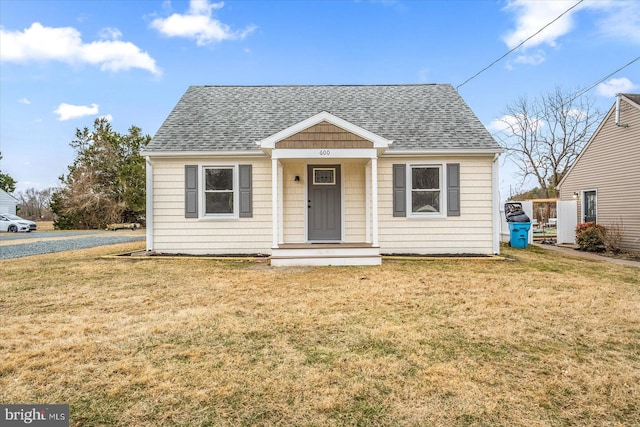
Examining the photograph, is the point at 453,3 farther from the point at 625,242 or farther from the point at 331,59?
the point at 625,242

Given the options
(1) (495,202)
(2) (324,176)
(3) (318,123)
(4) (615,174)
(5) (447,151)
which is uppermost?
(3) (318,123)

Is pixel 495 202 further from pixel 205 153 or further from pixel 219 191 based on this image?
pixel 205 153

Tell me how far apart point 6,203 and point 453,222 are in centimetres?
3826

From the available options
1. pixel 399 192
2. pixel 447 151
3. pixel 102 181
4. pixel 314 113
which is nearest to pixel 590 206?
pixel 447 151

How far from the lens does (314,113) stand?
10.3 meters

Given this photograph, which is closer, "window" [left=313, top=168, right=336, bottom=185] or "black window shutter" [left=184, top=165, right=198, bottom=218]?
"black window shutter" [left=184, top=165, right=198, bottom=218]

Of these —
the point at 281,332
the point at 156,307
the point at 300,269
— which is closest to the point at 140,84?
the point at 300,269

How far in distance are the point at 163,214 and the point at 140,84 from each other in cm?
1044

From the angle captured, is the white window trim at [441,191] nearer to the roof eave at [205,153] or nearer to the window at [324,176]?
the window at [324,176]

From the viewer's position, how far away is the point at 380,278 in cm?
611

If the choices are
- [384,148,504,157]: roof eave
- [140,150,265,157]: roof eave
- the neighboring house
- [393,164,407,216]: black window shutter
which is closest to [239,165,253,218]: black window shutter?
[140,150,265,157]: roof eave

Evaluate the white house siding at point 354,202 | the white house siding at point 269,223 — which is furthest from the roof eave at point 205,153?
the white house siding at point 354,202

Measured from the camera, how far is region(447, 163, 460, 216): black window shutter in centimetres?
882

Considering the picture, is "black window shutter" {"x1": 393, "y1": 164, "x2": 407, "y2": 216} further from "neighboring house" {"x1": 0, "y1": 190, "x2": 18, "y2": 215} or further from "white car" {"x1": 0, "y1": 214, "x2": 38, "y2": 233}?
"neighboring house" {"x1": 0, "y1": 190, "x2": 18, "y2": 215}
